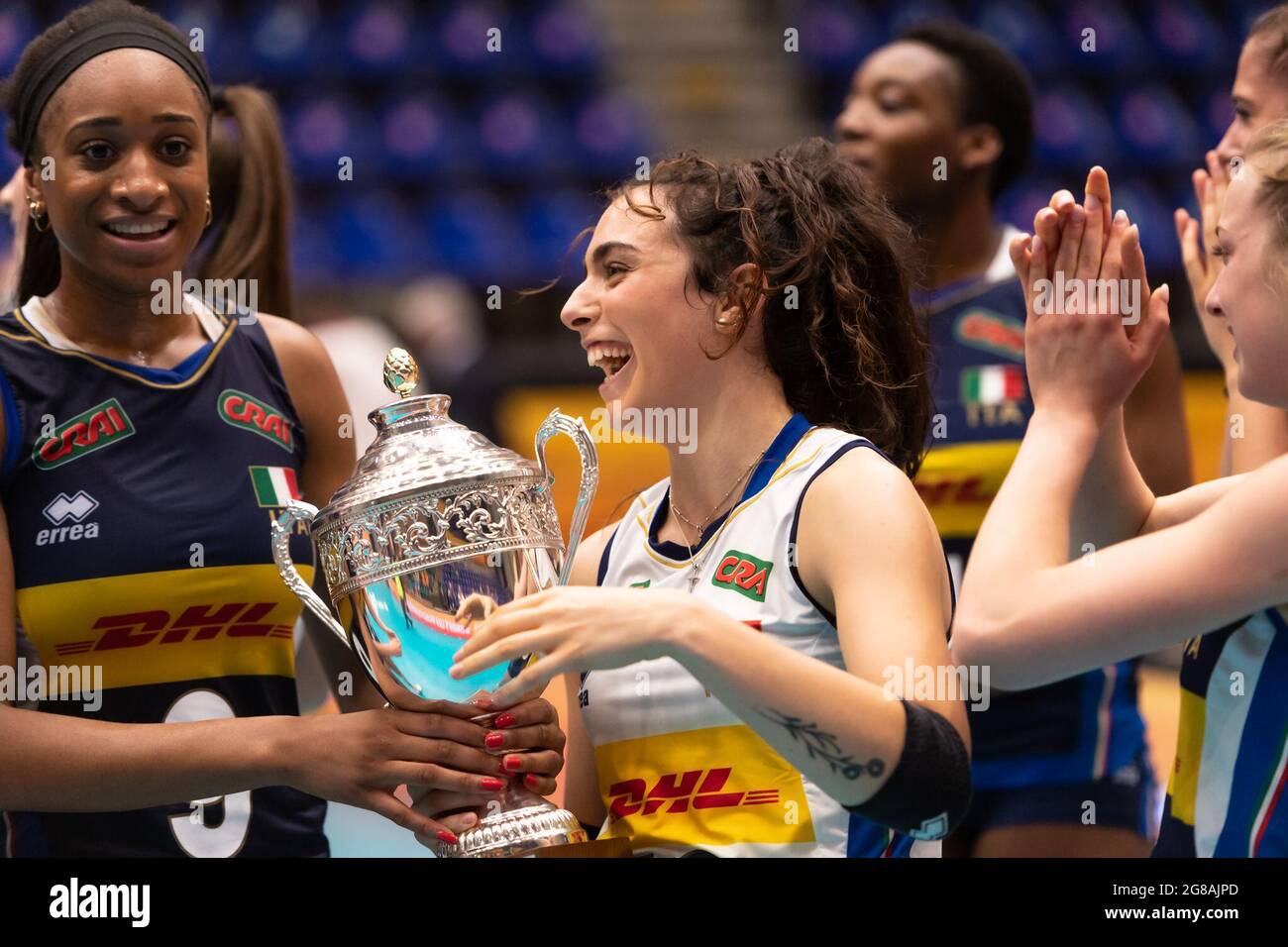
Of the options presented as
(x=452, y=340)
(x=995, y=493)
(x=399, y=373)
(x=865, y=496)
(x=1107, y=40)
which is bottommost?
(x=995, y=493)

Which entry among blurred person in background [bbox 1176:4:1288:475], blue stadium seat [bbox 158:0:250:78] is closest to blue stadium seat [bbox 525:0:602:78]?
blue stadium seat [bbox 158:0:250:78]

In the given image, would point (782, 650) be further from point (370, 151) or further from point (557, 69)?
point (557, 69)

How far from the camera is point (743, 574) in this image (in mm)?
1973

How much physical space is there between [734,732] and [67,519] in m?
0.99

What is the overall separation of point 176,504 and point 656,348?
743 mm

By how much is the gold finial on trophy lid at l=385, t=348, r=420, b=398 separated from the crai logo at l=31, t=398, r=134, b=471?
493mm

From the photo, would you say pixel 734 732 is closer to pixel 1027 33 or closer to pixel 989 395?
pixel 989 395

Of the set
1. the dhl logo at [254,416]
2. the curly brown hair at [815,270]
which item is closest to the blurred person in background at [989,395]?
the curly brown hair at [815,270]

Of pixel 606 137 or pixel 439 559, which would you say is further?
pixel 606 137

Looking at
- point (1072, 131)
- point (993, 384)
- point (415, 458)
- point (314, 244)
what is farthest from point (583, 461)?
point (1072, 131)

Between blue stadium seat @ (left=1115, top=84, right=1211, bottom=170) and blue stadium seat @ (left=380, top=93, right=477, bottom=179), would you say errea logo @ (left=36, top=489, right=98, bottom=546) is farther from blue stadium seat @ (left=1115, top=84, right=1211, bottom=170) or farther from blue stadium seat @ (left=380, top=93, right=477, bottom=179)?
blue stadium seat @ (left=1115, top=84, right=1211, bottom=170)

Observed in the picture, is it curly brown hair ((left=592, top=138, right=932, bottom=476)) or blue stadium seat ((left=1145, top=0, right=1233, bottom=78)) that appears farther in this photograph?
blue stadium seat ((left=1145, top=0, right=1233, bottom=78))

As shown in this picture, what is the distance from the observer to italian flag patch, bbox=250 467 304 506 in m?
2.35

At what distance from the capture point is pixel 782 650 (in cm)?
169
